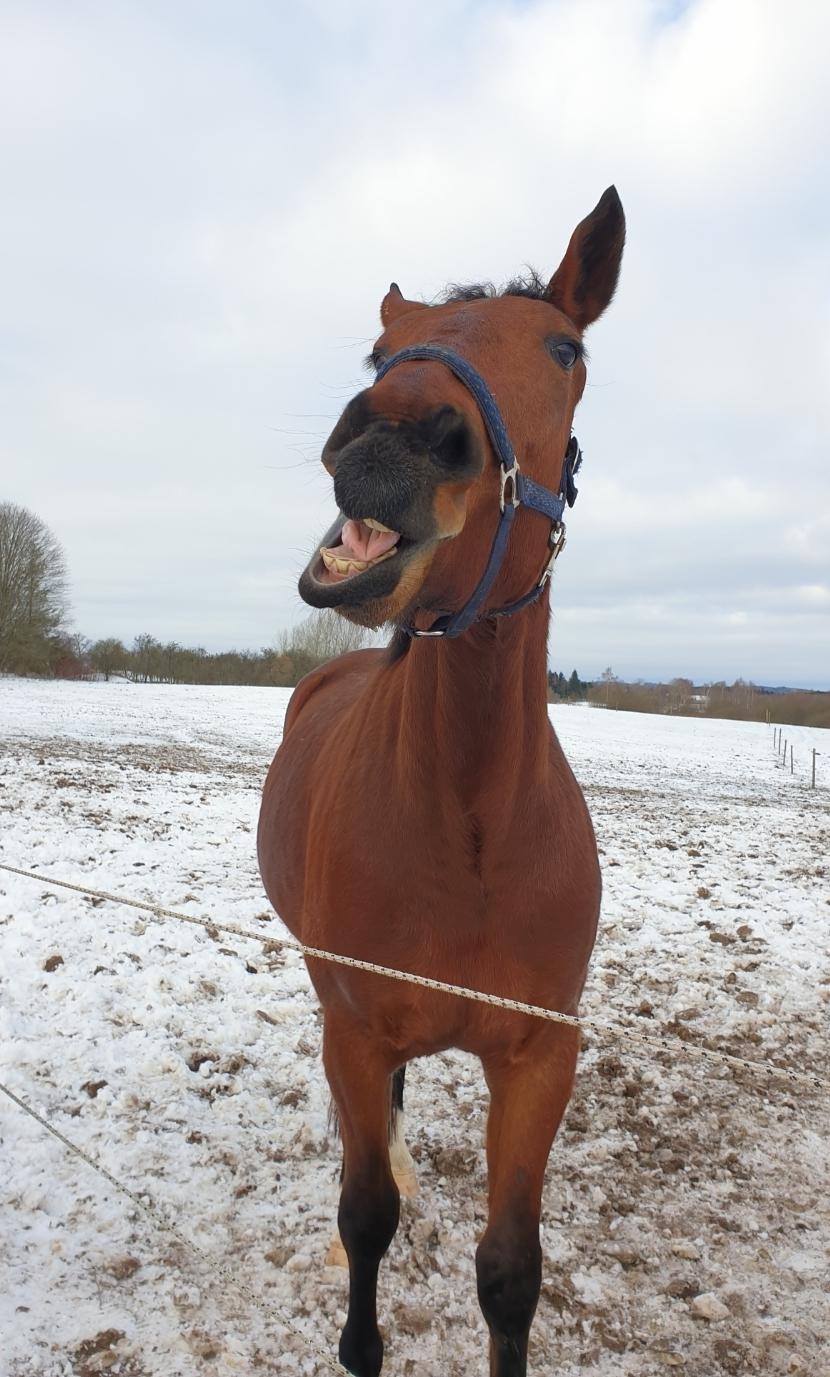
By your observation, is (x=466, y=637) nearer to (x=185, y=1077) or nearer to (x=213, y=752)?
(x=185, y=1077)

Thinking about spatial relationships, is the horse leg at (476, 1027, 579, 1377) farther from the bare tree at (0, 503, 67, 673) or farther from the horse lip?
the bare tree at (0, 503, 67, 673)

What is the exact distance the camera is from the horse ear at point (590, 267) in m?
2.12

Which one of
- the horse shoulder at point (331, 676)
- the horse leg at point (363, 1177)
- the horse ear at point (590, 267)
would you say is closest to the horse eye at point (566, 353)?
the horse ear at point (590, 267)

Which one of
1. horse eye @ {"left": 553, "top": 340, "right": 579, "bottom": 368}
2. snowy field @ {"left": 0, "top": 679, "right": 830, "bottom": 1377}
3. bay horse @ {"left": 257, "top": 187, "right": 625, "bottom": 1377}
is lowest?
snowy field @ {"left": 0, "top": 679, "right": 830, "bottom": 1377}

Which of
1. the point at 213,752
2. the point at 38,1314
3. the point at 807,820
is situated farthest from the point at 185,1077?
the point at 213,752

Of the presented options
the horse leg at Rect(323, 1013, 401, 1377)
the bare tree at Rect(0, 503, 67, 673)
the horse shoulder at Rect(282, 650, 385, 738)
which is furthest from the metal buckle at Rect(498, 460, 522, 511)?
the bare tree at Rect(0, 503, 67, 673)

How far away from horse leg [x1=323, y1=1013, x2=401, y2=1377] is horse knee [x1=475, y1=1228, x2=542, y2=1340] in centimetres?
30

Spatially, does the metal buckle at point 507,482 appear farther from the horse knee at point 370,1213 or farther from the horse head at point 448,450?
the horse knee at point 370,1213

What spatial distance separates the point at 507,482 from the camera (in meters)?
1.66

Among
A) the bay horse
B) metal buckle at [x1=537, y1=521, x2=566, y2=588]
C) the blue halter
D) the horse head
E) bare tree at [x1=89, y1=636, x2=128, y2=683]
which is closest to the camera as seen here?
the horse head

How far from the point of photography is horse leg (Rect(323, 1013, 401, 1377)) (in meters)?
2.32

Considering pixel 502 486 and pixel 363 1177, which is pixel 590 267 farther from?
pixel 363 1177

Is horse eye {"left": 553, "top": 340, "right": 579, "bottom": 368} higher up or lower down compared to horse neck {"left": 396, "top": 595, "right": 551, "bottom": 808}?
higher up

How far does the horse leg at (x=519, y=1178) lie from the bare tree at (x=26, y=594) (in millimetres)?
42006
